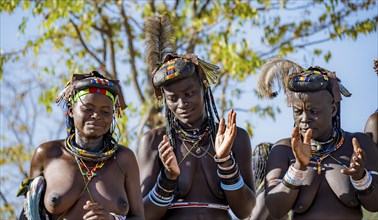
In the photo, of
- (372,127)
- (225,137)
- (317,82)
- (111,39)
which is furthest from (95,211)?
(111,39)

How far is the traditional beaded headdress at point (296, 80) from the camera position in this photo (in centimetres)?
735

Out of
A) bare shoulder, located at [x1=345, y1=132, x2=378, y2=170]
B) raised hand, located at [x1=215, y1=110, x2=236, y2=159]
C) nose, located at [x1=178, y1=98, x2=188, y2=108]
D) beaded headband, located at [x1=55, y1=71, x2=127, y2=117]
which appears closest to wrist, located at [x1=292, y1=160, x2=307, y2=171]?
raised hand, located at [x1=215, y1=110, x2=236, y2=159]

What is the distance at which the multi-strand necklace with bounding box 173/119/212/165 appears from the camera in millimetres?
7527

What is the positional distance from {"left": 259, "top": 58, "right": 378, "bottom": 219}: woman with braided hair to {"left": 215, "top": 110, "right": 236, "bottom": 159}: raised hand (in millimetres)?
443

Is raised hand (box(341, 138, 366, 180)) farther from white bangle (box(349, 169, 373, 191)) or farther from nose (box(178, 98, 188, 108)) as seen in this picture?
nose (box(178, 98, 188, 108))

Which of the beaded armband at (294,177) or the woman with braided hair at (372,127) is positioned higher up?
the woman with braided hair at (372,127)

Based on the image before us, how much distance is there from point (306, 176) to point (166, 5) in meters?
9.20

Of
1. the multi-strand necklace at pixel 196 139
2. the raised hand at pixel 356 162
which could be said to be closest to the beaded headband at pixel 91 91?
the multi-strand necklace at pixel 196 139

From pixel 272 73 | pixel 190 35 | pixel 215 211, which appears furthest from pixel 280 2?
pixel 215 211

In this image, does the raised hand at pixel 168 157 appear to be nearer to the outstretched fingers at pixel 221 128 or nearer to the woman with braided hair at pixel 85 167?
the woman with braided hair at pixel 85 167

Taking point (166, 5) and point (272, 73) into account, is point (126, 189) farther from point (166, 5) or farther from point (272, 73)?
point (166, 5)

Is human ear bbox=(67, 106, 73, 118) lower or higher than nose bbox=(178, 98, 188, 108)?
higher

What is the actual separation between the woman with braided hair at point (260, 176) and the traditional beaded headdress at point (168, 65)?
1.17 meters

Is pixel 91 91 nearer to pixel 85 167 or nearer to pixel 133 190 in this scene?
pixel 85 167
